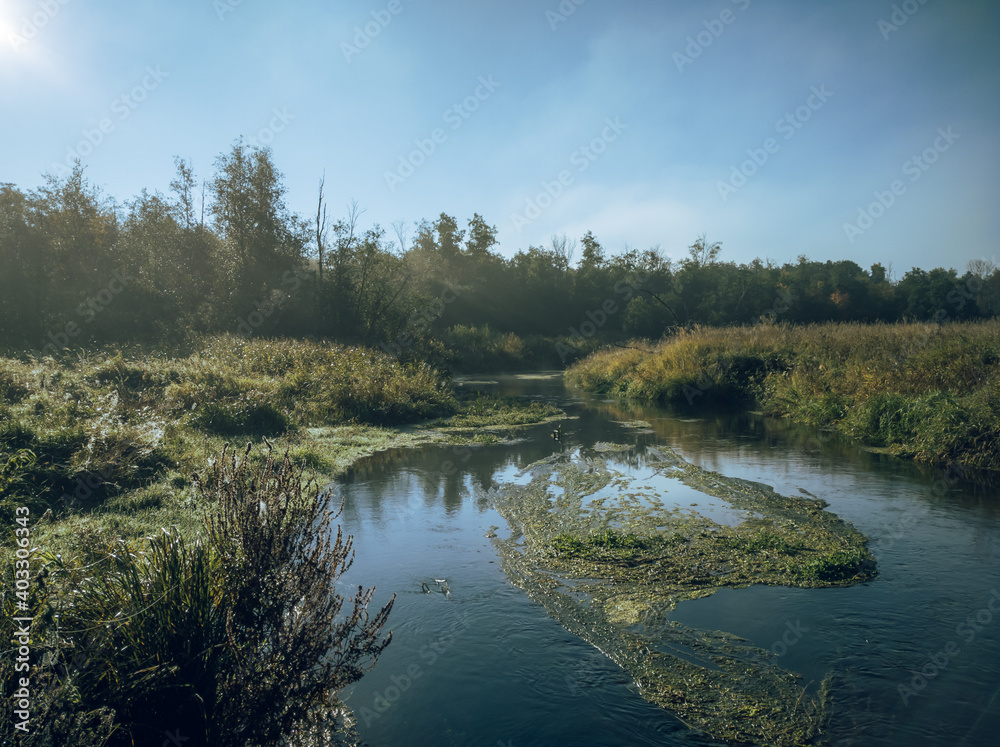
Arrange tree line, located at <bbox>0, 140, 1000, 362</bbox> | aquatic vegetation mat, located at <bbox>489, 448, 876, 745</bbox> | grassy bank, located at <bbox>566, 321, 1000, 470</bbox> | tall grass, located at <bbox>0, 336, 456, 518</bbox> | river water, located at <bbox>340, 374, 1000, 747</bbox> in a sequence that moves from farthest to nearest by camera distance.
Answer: tree line, located at <bbox>0, 140, 1000, 362</bbox>, grassy bank, located at <bbox>566, 321, 1000, 470</bbox>, tall grass, located at <bbox>0, 336, 456, 518</bbox>, aquatic vegetation mat, located at <bbox>489, 448, 876, 745</bbox>, river water, located at <bbox>340, 374, 1000, 747</bbox>

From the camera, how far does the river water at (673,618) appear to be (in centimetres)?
325

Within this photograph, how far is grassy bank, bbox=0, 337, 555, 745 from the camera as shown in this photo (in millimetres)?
2445

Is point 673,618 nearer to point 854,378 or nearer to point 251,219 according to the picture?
point 854,378

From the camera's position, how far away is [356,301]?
3238 cm

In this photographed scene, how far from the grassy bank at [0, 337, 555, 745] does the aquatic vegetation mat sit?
1768 mm

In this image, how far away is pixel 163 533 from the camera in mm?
3014

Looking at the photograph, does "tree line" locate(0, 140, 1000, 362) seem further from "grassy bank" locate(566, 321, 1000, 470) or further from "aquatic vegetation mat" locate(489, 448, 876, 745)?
"aquatic vegetation mat" locate(489, 448, 876, 745)

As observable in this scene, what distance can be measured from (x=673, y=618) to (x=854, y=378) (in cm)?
1210

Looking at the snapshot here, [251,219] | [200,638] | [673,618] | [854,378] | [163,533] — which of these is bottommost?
[673,618]

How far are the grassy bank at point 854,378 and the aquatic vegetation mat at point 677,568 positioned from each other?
161 inches

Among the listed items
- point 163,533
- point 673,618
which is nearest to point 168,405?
point 163,533

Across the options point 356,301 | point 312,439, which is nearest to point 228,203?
point 356,301

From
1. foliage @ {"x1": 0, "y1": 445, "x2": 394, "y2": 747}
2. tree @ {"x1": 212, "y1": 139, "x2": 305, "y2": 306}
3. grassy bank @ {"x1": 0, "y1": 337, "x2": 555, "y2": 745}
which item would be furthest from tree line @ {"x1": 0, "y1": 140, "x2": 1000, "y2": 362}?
foliage @ {"x1": 0, "y1": 445, "x2": 394, "y2": 747}

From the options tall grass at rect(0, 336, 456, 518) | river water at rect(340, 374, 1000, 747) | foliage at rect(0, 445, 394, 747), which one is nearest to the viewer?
foliage at rect(0, 445, 394, 747)
